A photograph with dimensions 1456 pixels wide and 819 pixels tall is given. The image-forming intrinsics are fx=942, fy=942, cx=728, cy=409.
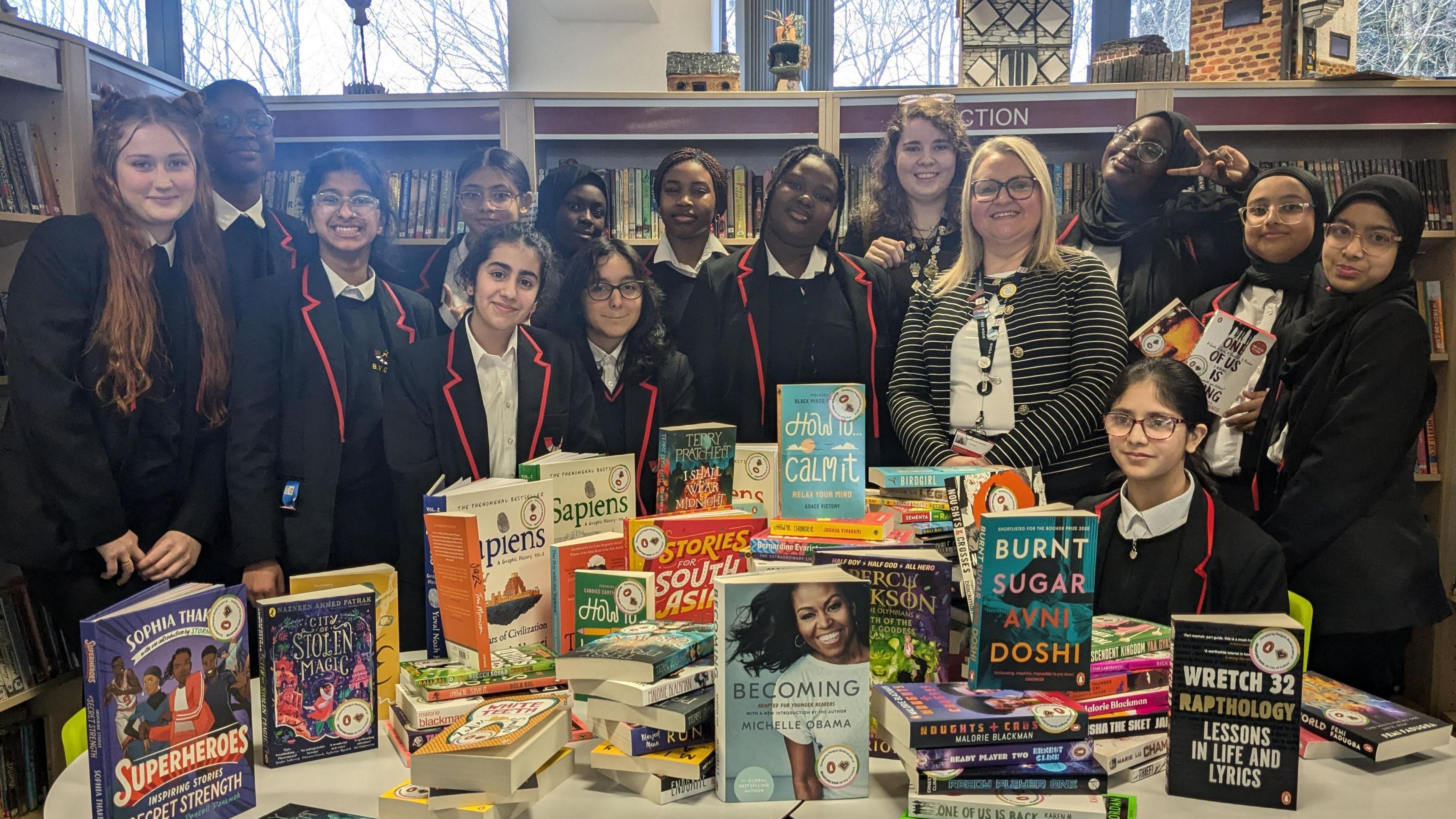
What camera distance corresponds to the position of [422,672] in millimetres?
1938

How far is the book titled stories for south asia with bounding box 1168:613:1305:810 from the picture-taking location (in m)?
1.60

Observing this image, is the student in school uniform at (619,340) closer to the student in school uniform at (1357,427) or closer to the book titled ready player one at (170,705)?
the book titled ready player one at (170,705)

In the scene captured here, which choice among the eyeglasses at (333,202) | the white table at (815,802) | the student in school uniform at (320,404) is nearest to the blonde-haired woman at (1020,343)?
the white table at (815,802)

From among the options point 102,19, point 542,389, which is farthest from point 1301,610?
point 102,19

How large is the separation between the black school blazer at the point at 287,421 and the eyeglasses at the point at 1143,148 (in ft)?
9.29

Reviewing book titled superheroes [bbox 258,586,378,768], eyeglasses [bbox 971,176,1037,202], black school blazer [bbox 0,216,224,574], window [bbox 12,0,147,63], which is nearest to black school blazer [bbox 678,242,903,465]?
eyeglasses [bbox 971,176,1037,202]

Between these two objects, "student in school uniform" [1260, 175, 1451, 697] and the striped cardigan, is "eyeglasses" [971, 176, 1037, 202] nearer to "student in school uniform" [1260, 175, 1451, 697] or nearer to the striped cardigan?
the striped cardigan

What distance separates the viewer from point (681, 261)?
11.4 feet

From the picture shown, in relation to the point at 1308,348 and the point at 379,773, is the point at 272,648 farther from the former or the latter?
the point at 1308,348

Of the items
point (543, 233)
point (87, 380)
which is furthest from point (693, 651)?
point (87, 380)

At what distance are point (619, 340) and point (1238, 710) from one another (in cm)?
226

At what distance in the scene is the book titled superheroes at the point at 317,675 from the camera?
1.79 meters

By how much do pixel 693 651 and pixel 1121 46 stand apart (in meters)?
3.08

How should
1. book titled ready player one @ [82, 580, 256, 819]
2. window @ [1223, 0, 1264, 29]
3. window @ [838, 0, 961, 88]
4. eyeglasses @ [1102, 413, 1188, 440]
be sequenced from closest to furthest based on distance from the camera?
book titled ready player one @ [82, 580, 256, 819]
eyeglasses @ [1102, 413, 1188, 440]
window @ [1223, 0, 1264, 29]
window @ [838, 0, 961, 88]
